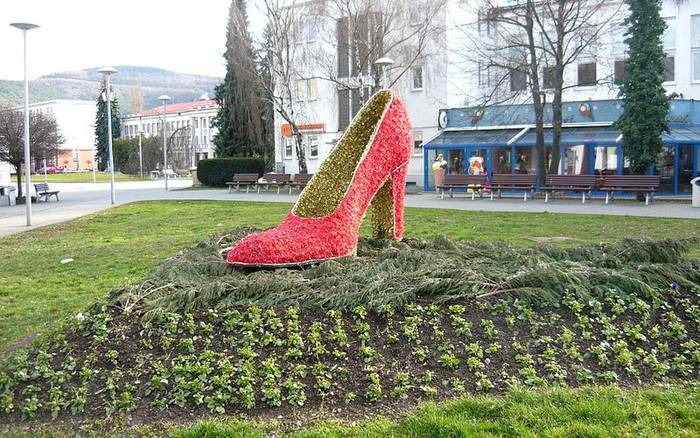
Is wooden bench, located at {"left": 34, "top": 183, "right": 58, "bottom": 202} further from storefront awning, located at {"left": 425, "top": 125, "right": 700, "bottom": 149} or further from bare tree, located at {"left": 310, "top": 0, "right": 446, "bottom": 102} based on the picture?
storefront awning, located at {"left": 425, "top": 125, "right": 700, "bottom": 149}

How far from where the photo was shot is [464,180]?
24.5 m

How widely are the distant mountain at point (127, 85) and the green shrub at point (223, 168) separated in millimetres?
92479

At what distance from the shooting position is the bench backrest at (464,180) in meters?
24.2

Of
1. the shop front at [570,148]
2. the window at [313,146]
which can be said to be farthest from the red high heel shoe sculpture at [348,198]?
the window at [313,146]

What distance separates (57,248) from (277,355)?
8502 millimetres

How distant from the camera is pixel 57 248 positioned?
38.2 feet

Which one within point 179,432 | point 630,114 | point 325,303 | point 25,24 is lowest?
point 179,432

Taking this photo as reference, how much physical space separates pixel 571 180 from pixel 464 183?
4184 millimetres

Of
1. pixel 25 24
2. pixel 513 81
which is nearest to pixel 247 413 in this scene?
pixel 25 24

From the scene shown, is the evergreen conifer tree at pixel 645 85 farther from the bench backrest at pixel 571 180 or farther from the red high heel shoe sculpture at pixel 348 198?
the red high heel shoe sculpture at pixel 348 198

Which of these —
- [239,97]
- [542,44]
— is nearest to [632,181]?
[542,44]

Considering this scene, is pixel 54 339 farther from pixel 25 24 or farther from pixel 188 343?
pixel 25 24

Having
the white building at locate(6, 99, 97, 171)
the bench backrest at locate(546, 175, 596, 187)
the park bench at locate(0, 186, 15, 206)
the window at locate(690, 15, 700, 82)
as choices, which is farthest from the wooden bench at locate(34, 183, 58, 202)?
the white building at locate(6, 99, 97, 171)

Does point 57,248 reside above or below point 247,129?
below
